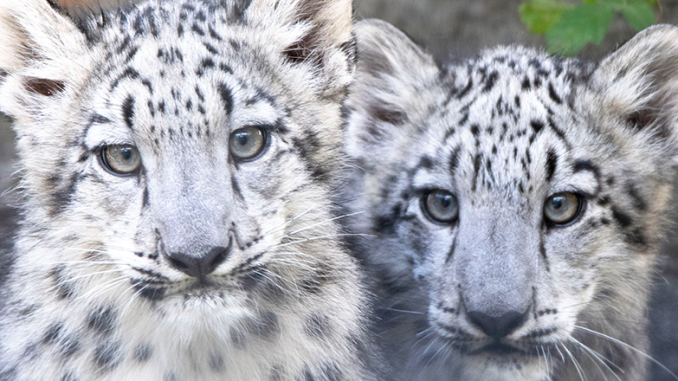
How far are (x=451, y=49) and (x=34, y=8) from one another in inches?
76.7

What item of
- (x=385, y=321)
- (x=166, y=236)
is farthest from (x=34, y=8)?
(x=385, y=321)

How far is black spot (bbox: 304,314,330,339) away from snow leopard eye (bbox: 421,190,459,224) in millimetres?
579

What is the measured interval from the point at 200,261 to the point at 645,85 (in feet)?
6.52

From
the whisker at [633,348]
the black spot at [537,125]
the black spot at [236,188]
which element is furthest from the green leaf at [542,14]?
the black spot at [236,188]

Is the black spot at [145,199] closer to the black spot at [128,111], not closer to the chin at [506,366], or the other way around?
the black spot at [128,111]

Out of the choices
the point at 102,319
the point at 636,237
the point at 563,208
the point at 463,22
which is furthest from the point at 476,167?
the point at 463,22

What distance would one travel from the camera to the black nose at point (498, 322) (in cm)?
288

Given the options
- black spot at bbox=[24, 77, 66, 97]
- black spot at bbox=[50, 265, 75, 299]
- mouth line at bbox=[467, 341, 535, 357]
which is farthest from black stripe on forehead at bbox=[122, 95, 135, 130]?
mouth line at bbox=[467, 341, 535, 357]

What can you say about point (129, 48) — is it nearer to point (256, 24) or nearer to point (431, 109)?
point (256, 24)

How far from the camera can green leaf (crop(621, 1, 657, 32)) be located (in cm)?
358

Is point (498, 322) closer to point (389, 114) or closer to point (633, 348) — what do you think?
→ point (633, 348)

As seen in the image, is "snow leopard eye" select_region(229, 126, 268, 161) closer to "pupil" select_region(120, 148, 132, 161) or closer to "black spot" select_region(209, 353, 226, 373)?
"pupil" select_region(120, 148, 132, 161)

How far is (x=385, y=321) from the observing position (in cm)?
351

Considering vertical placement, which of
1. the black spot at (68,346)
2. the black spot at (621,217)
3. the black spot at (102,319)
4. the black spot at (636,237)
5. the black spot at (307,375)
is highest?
the black spot at (621,217)
